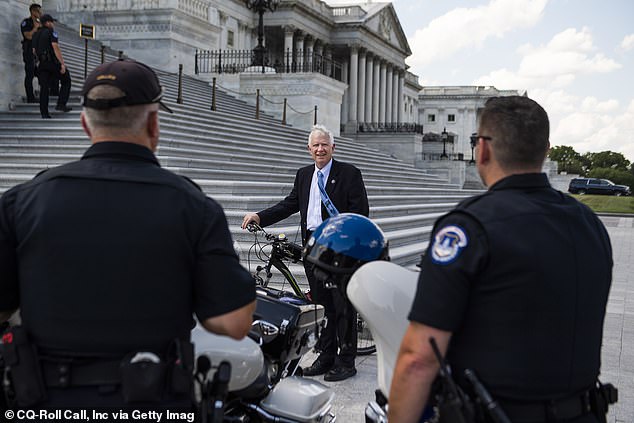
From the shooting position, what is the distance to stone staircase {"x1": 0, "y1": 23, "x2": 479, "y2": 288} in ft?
34.5

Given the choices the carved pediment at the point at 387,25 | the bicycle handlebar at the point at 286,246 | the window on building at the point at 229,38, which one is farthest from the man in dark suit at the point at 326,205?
the carved pediment at the point at 387,25

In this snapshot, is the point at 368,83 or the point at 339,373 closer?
the point at 339,373

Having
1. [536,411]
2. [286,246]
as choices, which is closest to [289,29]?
[286,246]

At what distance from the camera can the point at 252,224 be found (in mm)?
5012

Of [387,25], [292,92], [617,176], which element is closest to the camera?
[292,92]

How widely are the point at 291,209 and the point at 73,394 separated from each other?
11.7ft

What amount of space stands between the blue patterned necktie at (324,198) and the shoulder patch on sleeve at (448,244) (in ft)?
10.8

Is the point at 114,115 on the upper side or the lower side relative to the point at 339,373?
upper

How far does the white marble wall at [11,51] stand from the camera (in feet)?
42.1

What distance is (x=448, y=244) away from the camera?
202 cm

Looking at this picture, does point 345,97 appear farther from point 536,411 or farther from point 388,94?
point 536,411

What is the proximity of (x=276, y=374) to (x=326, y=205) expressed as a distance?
87.4 inches

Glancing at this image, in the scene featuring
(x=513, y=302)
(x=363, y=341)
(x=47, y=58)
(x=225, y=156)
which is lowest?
(x=363, y=341)

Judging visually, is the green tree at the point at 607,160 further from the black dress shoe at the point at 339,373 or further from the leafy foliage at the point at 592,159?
the black dress shoe at the point at 339,373
